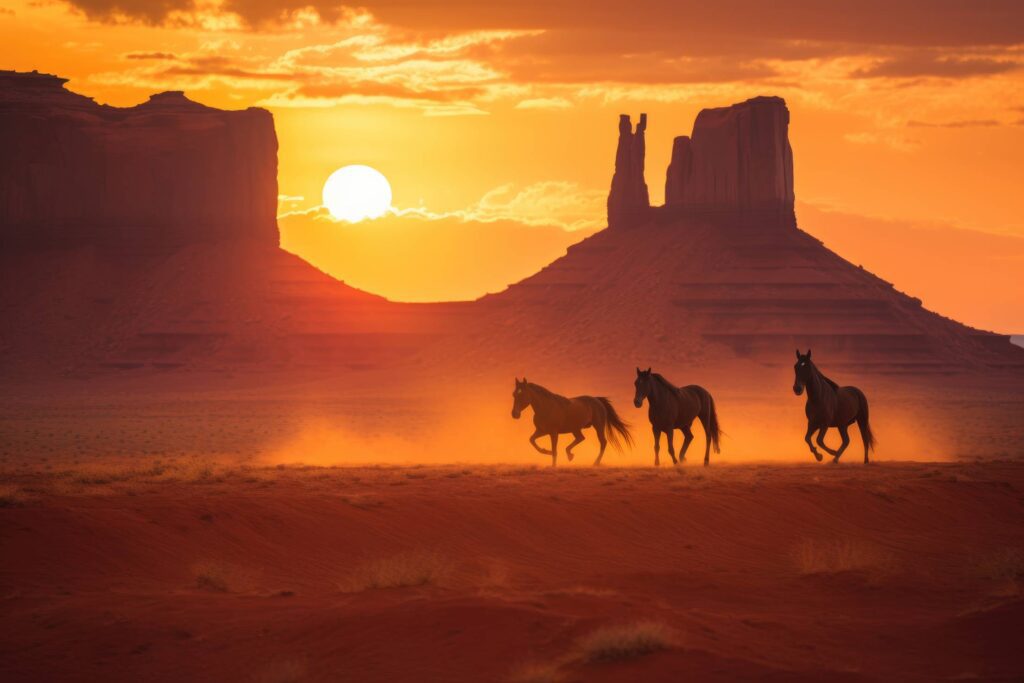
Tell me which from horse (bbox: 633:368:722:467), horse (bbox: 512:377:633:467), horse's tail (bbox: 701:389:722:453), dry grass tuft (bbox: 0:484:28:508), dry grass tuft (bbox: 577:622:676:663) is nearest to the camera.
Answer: dry grass tuft (bbox: 577:622:676:663)

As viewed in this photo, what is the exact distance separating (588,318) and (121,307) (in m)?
45.4

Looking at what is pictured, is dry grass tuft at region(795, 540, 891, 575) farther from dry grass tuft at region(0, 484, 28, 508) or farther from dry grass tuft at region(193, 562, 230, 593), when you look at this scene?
dry grass tuft at region(0, 484, 28, 508)

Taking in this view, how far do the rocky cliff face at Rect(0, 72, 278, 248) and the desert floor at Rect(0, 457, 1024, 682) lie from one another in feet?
409

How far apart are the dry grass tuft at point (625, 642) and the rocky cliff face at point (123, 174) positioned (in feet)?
454

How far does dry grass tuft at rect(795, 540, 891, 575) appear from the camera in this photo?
20312 mm

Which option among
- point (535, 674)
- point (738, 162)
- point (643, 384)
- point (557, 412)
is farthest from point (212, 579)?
point (738, 162)

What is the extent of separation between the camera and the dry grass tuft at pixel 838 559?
2031 centimetres

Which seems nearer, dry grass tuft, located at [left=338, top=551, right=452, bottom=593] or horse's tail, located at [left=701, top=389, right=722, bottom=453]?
dry grass tuft, located at [left=338, top=551, right=452, bottom=593]

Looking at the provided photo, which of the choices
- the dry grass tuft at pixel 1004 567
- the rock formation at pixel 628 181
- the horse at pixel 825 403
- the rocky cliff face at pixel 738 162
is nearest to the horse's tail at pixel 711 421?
the horse at pixel 825 403

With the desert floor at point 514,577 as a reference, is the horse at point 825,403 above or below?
above

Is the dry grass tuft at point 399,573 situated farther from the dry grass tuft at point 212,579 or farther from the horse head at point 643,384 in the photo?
the horse head at point 643,384

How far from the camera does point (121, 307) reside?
461 feet

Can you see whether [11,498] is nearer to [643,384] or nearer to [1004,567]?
[643,384]

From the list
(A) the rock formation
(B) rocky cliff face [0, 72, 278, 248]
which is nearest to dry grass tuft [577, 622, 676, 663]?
(A) the rock formation
